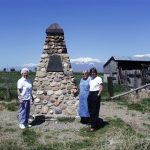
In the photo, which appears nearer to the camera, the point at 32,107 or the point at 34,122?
the point at 34,122

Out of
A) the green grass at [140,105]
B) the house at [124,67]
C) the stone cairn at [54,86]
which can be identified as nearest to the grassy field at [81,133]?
the green grass at [140,105]

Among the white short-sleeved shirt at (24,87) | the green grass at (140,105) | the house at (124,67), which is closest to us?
the white short-sleeved shirt at (24,87)

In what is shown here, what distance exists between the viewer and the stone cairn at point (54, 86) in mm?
13492

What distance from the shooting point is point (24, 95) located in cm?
1197

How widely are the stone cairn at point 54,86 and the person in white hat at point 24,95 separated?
142 cm

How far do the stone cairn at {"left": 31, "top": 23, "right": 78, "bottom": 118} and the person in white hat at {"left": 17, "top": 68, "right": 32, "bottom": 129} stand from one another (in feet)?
4.66

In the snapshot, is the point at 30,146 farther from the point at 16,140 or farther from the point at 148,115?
the point at 148,115

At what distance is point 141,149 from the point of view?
8094 millimetres

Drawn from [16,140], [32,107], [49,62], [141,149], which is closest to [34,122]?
[32,107]

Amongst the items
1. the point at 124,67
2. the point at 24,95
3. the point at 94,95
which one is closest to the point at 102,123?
the point at 94,95

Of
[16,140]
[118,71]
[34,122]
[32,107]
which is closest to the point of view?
[16,140]

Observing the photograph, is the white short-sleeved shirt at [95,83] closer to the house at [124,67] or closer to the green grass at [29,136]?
the green grass at [29,136]

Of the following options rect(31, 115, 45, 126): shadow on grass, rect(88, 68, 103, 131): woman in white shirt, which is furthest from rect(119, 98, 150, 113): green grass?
rect(88, 68, 103, 131): woman in white shirt

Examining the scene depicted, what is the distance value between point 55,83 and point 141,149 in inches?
233
